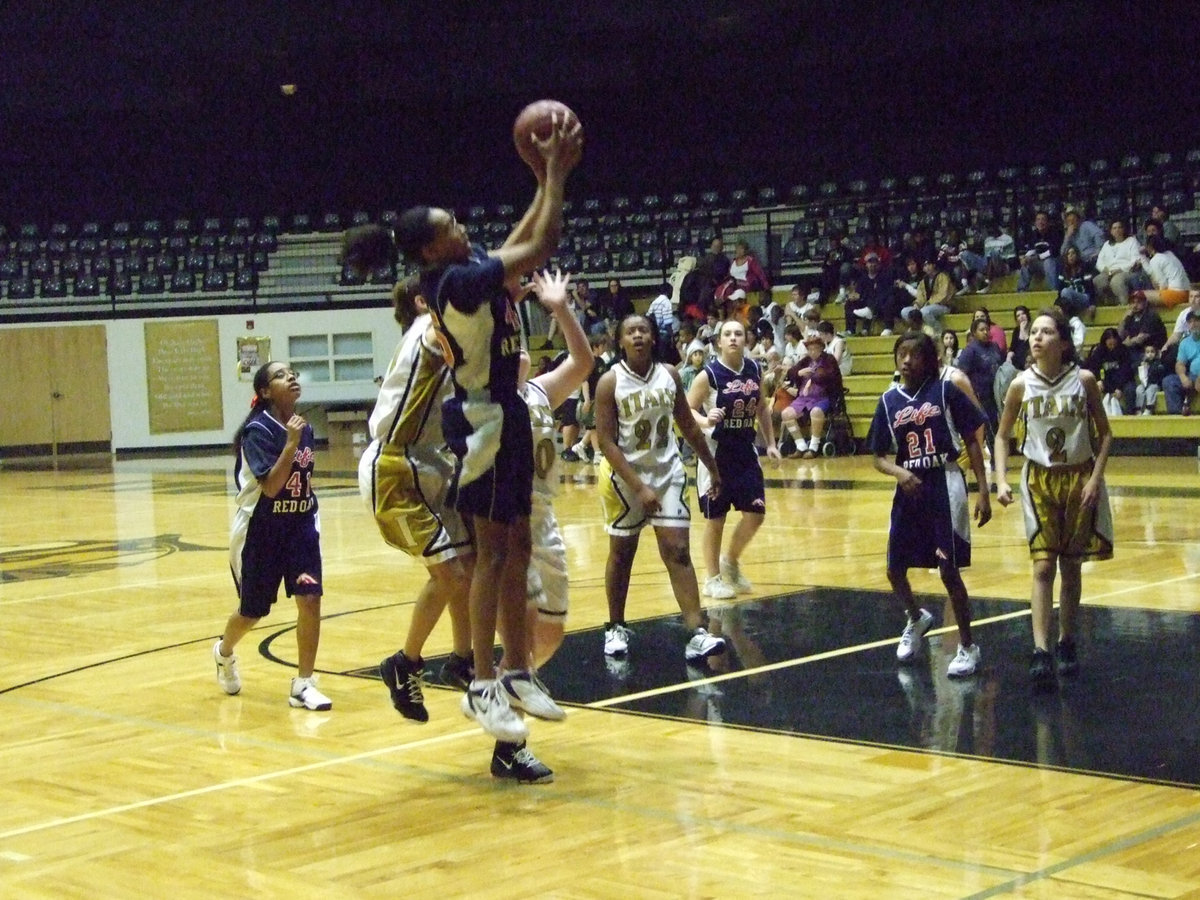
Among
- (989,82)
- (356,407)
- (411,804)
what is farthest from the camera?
(356,407)

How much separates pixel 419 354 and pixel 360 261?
36 centimetres

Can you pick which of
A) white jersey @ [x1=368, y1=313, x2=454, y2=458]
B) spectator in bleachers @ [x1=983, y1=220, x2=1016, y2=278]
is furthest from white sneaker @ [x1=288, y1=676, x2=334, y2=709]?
spectator in bleachers @ [x1=983, y1=220, x2=1016, y2=278]

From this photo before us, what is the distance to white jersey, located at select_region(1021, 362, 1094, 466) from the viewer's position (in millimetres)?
6699

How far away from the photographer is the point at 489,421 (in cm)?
498

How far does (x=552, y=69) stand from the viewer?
27.1 meters

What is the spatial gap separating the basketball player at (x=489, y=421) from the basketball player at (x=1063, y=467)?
256 cm

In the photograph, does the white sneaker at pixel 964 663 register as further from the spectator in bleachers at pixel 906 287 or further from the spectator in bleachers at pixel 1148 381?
the spectator in bleachers at pixel 906 287

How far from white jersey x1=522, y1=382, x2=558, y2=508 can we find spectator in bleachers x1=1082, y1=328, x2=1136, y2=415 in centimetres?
1250

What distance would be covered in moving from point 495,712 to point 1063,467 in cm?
290

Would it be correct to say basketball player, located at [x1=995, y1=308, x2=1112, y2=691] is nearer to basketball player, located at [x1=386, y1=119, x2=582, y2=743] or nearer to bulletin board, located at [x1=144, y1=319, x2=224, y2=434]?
basketball player, located at [x1=386, y1=119, x2=582, y2=743]

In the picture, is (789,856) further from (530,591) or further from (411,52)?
(411,52)

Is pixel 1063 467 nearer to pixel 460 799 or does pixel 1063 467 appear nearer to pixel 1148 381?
pixel 460 799

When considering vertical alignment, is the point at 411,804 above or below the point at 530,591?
below

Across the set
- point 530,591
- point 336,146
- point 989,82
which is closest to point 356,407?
point 336,146
